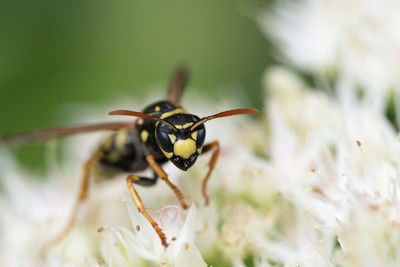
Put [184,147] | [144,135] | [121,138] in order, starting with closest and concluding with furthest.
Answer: [184,147]
[144,135]
[121,138]

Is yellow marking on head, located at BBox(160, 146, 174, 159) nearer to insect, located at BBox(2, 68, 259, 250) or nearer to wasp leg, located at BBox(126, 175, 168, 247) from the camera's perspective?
insect, located at BBox(2, 68, 259, 250)

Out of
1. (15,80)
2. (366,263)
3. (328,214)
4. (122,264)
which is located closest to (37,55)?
(15,80)

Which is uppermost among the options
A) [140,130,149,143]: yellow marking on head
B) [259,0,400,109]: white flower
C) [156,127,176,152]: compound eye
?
[259,0,400,109]: white flower

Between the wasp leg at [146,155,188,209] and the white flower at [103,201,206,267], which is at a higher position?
the wasp leg at [146,155,188,209]

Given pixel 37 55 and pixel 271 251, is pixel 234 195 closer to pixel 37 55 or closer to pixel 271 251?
pixel 271 251

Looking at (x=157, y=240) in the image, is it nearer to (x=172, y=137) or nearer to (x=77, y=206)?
(x=172, y=137)

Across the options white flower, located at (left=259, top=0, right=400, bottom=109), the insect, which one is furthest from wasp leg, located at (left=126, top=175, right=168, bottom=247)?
white flower, located at (left=259, top=0, right=400, bottom=109)

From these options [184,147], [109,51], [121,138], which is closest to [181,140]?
[184,147]
